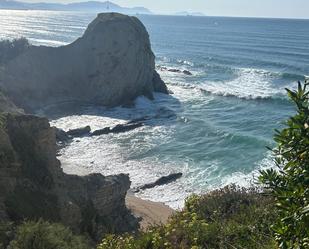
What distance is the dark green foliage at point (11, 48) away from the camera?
5734 cm

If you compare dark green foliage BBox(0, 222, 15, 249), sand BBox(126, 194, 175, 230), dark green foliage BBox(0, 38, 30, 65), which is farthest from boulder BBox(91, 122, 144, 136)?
dark green foliage BBox(0, 222, 15, 249)

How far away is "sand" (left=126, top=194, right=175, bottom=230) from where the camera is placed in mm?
25453

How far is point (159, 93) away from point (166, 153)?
22293 millimetres

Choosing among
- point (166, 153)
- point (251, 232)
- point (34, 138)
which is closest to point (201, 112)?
point (166, 153)

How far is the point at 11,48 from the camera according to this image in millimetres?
59469

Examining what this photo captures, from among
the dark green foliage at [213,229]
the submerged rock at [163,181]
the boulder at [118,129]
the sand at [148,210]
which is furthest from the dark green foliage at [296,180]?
the boulder at [118,129]

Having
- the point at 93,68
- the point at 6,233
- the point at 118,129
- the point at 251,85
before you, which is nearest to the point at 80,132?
the point at 118,129

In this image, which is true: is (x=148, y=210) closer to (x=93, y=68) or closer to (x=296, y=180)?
(x=296, y=180)

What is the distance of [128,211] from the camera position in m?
24.0

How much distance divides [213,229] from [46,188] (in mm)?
11834

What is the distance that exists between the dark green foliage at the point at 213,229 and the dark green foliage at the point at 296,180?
9.70 ft

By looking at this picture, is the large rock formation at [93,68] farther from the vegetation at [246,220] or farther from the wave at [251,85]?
the vegetation at [246,220]

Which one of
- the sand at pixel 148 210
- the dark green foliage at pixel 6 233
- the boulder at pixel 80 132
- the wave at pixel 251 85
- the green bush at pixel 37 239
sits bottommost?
the sand at pixel 148 210

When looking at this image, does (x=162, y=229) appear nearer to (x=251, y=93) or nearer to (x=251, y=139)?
(x=251, y=139)
